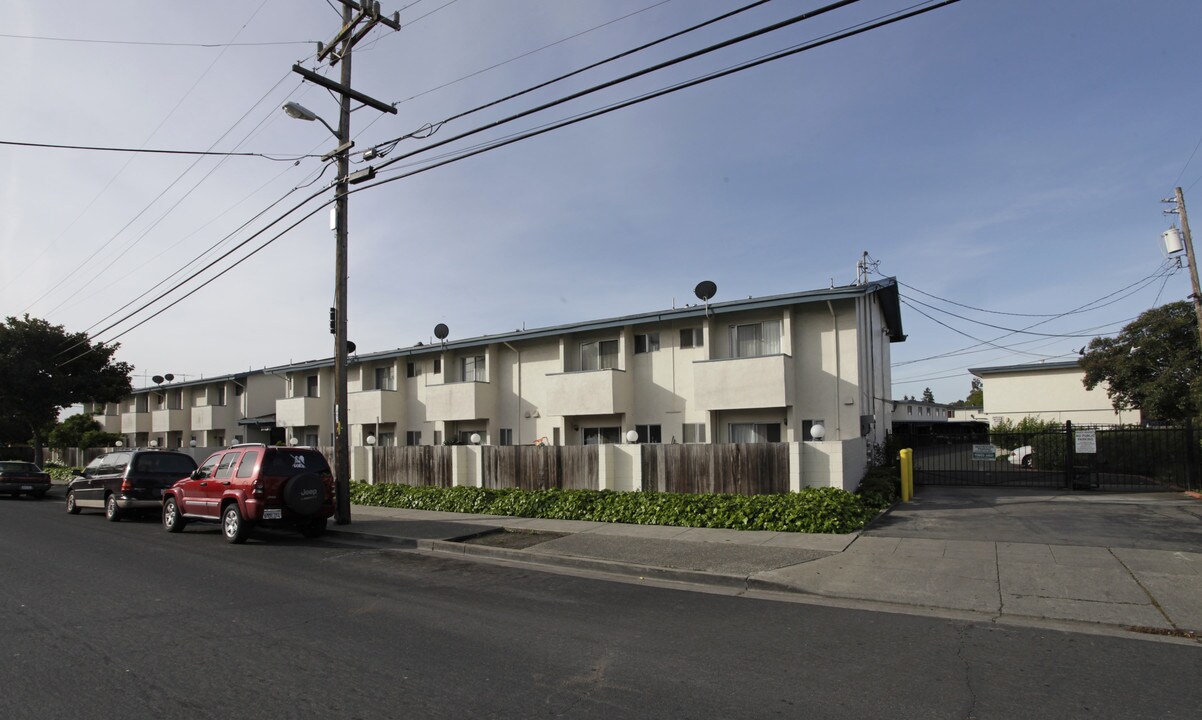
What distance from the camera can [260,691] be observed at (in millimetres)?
5008

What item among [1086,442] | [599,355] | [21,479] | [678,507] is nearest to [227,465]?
[678,507]

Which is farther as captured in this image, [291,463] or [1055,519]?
[291,463]

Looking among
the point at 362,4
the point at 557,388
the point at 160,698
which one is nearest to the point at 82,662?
the point at 160,698

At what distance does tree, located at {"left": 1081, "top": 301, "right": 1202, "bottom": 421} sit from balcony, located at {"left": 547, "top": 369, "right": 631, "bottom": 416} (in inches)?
772

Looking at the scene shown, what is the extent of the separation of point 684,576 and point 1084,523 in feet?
26.7

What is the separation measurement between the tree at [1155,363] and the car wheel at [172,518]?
1199 inches

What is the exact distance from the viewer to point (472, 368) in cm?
2588

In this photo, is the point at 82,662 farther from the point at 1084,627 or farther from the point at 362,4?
the point at 362,4

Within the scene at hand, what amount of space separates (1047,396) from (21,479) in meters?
45.3

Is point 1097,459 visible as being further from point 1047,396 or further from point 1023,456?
point 1047,396

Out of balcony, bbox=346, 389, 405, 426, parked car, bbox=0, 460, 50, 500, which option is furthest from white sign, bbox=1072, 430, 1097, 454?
parked car, bbox=0, 460, 50, 500

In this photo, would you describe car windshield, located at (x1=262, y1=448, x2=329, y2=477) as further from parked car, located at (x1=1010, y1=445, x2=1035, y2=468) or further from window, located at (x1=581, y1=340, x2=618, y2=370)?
parked car, located at (x1=1010, y1=445, x2=1035, y2=468)

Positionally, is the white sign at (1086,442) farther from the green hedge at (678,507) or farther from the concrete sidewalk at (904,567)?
the concrete sidewalk at (904,567)

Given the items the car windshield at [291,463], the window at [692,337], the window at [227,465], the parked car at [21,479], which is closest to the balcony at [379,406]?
the parked car at [21,479]
